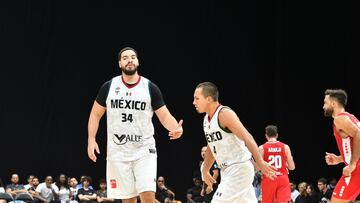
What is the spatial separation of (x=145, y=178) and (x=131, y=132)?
547mm

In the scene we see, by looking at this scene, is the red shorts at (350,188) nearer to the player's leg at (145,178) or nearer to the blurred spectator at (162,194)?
the player's leg at (145,178)

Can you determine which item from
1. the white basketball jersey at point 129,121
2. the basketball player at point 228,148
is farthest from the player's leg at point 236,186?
the white basketball jersey at point 129,121

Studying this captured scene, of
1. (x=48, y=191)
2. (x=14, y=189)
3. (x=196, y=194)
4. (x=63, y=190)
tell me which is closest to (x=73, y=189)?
(x=63, y=190)

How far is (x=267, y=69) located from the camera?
2261 centimetres

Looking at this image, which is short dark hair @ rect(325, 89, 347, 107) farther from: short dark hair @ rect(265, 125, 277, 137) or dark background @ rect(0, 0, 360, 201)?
dark background @ rect(0, 0, 360, 201)

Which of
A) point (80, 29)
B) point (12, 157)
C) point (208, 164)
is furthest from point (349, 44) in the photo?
point (208, 164)

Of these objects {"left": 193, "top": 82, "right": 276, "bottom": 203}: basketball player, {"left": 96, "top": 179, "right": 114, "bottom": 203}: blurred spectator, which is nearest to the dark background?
{"left": 96, "top": 179, "right": 114, "bottom": 203}: blurred spectator

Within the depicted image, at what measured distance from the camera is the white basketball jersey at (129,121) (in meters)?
7.60

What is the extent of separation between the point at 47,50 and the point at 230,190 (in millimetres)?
15667

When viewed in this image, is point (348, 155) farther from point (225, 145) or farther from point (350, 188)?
point (225, 145)

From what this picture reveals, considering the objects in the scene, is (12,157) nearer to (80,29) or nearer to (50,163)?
(50,163)

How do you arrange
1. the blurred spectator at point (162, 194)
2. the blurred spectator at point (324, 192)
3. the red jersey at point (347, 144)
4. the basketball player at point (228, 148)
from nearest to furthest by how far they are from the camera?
the basketball player at point (228, 148) < the red jersey at point (347, 144) < the blurred spectator at point (324, 192) < the blurred spectator at point (162, 194)

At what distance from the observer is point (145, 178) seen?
7555 millimetres

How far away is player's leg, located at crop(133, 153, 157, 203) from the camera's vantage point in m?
7.55
